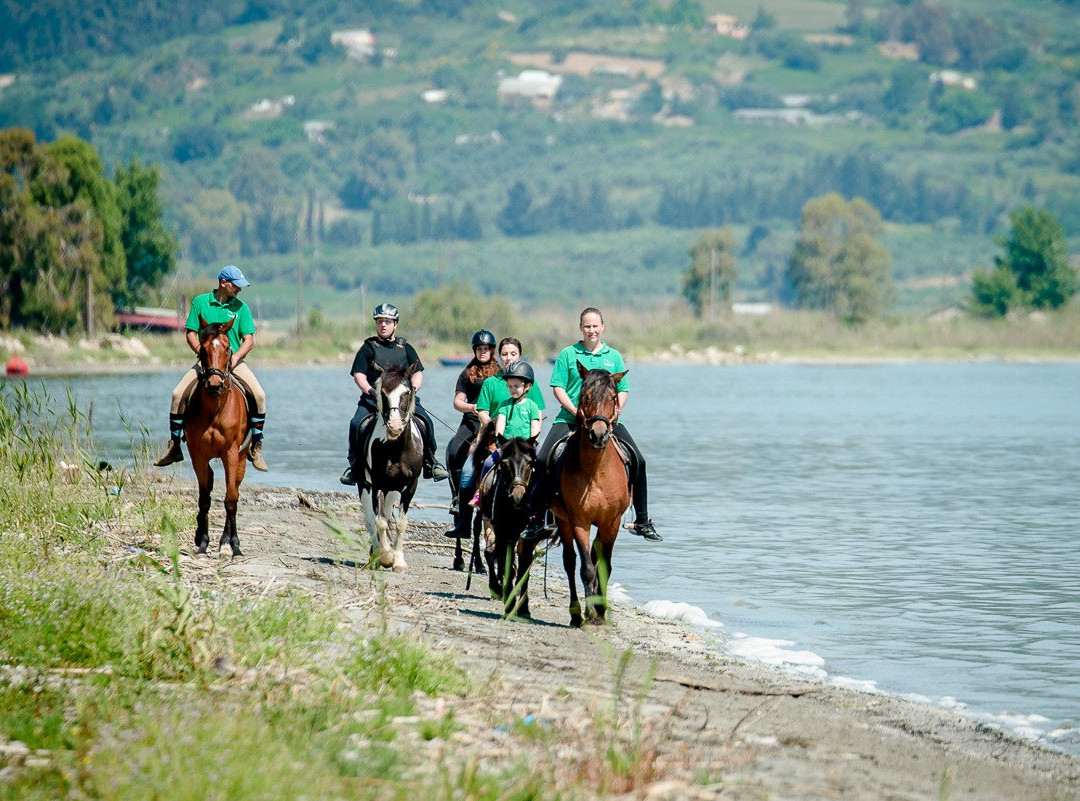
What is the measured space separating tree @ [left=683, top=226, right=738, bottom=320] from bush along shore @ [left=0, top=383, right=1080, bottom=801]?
408 ft

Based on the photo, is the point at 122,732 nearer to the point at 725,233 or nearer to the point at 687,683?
the point at 687,683

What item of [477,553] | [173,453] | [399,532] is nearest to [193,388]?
[173,453]

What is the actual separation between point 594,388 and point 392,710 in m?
4.16

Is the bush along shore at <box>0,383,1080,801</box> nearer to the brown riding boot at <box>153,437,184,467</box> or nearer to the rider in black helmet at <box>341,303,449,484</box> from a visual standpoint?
the brown riding boot at <box>153,437,184,467</box>

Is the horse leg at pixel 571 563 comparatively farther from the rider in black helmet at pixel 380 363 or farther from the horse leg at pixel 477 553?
the rider in black helmet at pixel 380 363

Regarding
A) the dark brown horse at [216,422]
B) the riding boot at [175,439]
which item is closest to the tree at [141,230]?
the riding boot at [175,439]

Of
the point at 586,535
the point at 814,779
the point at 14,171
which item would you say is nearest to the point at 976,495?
the point at 586,535

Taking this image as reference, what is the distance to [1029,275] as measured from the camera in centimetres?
14112

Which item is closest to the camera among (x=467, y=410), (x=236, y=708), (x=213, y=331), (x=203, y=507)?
(x=236, y=708)

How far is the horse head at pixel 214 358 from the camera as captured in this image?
14484 millimetres

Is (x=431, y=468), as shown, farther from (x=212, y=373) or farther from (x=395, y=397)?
(x=212, y=373)

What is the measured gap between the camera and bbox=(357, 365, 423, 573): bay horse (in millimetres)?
14656

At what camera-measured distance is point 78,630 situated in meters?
9.64

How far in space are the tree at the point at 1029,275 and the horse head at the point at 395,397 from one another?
128 m
